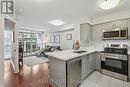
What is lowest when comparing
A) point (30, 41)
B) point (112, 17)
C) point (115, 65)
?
point (115, 65)

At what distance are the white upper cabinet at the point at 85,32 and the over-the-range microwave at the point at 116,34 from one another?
2.14ft

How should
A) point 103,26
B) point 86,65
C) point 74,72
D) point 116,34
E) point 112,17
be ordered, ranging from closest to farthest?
point 74,72 < point 86,65 < point 116,34 < point 112,17 < point 103,26

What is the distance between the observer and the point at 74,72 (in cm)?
221

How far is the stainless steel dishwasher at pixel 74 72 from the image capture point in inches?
79.4

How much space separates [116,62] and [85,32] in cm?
168

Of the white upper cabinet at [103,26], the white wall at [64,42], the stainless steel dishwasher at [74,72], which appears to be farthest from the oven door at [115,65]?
the white wall at [64,42]

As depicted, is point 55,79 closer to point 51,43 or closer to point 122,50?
point 122,50

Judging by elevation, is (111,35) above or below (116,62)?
above

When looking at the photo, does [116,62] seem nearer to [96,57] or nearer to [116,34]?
[96,57]

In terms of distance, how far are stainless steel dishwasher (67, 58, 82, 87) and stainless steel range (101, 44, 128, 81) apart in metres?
1.30

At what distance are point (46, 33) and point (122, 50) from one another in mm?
6952

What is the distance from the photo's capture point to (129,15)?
3018 millimetres

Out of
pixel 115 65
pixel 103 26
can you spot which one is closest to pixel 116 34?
pixel 103 26

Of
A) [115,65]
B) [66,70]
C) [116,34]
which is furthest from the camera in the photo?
[116,34]
